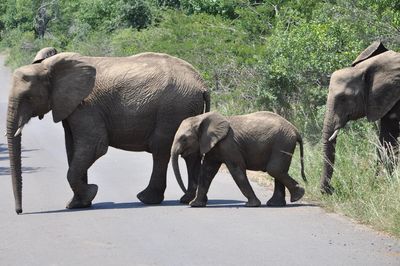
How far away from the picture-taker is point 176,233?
11.5 m

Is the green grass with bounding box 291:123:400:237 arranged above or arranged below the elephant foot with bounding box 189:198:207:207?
above

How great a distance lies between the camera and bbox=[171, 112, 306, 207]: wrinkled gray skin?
1347cm

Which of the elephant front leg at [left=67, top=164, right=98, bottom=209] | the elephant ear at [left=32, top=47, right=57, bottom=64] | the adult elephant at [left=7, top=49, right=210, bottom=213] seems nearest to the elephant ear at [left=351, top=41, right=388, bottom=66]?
the adult elephant at [left=7, top=49, right=210, bottom=213]

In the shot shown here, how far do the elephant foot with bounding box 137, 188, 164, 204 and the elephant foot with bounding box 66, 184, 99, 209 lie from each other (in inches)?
27.3

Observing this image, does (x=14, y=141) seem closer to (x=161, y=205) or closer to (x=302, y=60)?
(x=161, y=205)

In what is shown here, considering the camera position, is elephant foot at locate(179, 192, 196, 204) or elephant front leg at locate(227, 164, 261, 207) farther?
elephant foot at locate(179, 192, 196, 204)

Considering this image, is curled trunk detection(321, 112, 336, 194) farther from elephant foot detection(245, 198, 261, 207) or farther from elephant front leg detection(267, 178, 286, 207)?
elephant foot detection(245, 198, 261, 207)

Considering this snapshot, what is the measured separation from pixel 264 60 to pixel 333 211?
7.71 metres

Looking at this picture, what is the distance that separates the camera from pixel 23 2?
73.4 m

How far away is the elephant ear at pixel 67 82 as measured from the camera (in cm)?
1384

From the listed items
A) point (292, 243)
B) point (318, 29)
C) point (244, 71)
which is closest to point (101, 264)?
point (292, 243)

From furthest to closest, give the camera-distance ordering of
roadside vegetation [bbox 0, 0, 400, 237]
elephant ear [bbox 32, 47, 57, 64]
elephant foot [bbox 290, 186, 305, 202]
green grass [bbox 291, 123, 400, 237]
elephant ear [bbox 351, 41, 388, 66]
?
1. elephant ear [bbox 32, 47, 57, 64]
2. elephant ear [bbox 351, 41, 388, 66]
3. elephant foot [bbox 290, 186, 305, 202]
4. roadside vegetation [bbox 0, 0, 400, 237]
5. green grass [bbox 291, 123, 400, 237]

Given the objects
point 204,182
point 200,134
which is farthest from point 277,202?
point 200,134

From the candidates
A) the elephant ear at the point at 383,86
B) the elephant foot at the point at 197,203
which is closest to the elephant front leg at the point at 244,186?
the elephant foot at the point at 197,203
